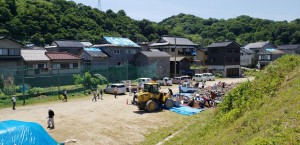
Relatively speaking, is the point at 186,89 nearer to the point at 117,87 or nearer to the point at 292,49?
the point at 117,87

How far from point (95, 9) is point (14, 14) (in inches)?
1396

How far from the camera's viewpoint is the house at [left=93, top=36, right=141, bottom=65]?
48562 mm

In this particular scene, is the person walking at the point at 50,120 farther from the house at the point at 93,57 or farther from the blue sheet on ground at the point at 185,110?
the house at the point at 93,57

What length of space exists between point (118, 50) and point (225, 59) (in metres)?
22.7

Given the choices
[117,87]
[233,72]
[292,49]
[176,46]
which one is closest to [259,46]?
[292,49]

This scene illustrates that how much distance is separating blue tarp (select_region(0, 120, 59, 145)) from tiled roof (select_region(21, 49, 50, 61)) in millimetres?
27294

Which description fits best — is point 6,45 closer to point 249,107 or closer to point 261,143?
point 249,107

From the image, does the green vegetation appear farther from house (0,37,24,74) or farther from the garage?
the garage

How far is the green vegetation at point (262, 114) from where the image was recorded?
7770 mm

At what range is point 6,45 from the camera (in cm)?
3691

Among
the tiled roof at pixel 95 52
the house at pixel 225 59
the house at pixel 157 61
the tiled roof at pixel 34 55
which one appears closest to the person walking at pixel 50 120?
the tiled roof at pixel 34 55

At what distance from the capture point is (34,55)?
1535 inches

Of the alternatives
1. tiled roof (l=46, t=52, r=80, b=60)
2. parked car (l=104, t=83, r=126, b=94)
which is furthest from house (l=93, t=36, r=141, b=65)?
parked car (l=104, t=83, r=126, b=94)

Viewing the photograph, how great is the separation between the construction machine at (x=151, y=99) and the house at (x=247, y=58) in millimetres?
55715
